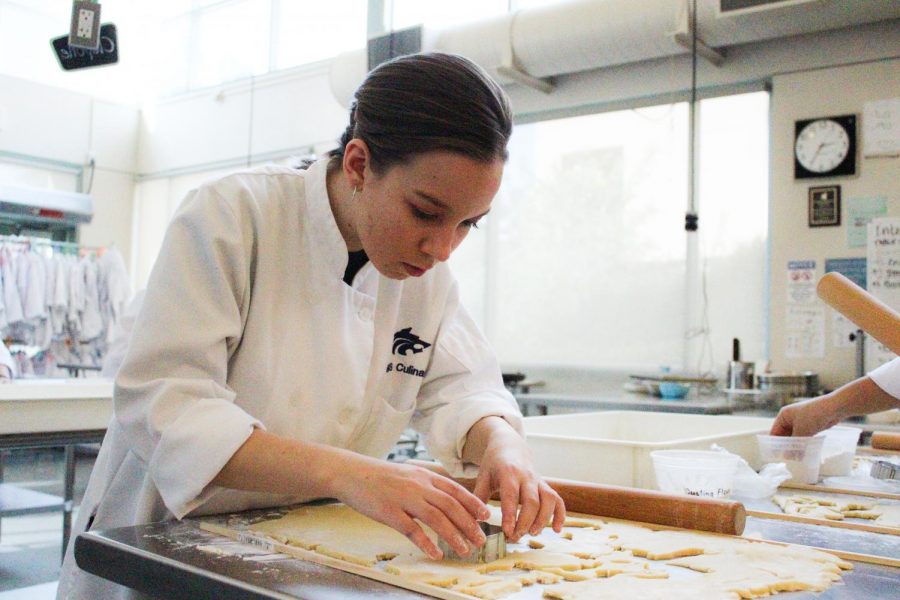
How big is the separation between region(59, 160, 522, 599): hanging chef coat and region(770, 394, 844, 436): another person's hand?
0.56m

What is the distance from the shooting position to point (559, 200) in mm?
5059

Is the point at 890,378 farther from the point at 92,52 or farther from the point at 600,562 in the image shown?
the point at 92,52

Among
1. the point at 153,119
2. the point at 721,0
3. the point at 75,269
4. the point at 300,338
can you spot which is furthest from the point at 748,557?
the point at 153,119

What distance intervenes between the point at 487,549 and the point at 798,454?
769 millimetres

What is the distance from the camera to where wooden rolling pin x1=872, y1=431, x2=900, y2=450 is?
1790 millimetres

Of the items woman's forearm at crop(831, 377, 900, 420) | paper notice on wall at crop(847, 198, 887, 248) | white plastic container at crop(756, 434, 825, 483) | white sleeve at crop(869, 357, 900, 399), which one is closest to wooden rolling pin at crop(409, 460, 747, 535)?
white plastic container at crop(756, 434, 825, 483)

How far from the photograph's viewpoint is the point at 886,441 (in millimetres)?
1806

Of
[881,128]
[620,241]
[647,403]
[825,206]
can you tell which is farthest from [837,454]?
[620,241]

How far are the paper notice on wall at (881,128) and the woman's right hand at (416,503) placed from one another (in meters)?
3.75

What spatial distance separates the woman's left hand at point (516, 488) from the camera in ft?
3.12

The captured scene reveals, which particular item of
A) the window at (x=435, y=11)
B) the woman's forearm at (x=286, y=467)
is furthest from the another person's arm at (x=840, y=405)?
the window at (x=435, y=11)

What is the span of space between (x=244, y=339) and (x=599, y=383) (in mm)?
3882

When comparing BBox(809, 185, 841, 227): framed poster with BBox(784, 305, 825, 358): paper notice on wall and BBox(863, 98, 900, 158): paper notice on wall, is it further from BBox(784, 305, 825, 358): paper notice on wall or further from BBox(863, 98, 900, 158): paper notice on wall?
BBox(784, 305, 825, 358): paper notice on wall

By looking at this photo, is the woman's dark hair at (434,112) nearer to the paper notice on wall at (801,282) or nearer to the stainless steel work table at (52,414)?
the stainless steel work table at (52,414)
